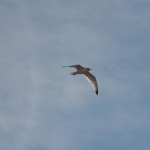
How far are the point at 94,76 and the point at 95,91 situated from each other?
8.35 feet

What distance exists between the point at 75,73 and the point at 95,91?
14.1 ft

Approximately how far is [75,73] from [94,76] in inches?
153

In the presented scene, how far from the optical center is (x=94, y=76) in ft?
200

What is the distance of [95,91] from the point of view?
59.7m

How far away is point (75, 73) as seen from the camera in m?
58.3
